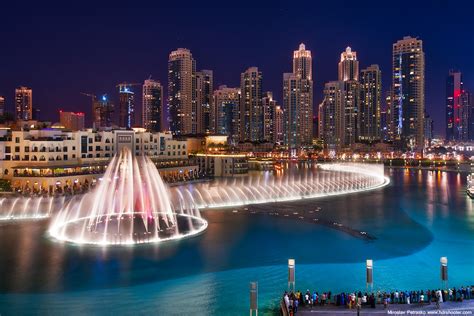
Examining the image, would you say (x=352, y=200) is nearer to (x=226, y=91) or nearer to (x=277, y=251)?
(x=277, y=251)

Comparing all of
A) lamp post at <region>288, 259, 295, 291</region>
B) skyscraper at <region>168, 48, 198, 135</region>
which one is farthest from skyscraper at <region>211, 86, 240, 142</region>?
lamp post at <region>288, 259, 295, 291</region>

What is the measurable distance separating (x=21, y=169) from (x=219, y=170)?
3386 cm

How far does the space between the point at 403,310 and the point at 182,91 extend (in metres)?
156

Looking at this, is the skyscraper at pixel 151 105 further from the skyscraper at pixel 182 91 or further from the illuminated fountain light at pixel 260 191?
the illuminated fountain light at pixel 260 191

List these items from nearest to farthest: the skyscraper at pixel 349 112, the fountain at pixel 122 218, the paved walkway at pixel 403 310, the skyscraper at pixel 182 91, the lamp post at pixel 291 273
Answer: the paved walkway at pixel 403 310, the lamp post at pixel 291 273, the fountain at pixel 122 218, the skyscraper at pixel 182 91, the skyscraper at pixel 349 112

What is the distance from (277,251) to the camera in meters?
25.8

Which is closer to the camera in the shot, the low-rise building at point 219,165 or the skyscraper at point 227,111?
the low-rise building at point 219,165

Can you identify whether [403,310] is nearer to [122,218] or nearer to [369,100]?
[122,218]

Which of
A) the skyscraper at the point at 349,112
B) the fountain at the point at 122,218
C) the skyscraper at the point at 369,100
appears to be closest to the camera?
the fountain at the point at 122,218

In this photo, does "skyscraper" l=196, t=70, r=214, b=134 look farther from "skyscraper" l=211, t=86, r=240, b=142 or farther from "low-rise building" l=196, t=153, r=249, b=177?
"low-rise building" l=196, t=153, r=249, b=177

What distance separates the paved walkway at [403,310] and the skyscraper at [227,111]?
6550 inches

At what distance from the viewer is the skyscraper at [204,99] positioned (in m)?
172

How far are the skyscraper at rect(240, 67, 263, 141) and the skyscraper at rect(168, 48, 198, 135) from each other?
1950 cm

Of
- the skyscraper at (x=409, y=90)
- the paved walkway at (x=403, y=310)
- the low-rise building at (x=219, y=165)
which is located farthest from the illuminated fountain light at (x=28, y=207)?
the skyscraper at (x=409, y=90)
